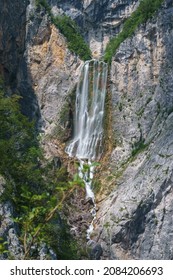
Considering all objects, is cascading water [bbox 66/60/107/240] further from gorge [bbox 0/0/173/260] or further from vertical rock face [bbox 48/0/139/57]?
vertical rock face [bbox 48/0/139/57]

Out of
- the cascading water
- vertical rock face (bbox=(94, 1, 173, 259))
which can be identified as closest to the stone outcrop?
the cascading water

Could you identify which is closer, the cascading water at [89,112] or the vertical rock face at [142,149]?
the vertical rock face at [142,149]

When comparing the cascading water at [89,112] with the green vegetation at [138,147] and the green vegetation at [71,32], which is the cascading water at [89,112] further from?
the green vegetation at [138,147]

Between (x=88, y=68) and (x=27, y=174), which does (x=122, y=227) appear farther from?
(x=88, y=68)

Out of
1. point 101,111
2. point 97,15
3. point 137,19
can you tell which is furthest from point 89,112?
point 97,15

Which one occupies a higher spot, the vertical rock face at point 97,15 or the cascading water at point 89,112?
the vertical rock face at point 97,15

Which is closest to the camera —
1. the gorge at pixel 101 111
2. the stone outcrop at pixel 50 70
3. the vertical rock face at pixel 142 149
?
the vertical rock face at pixel 142 149

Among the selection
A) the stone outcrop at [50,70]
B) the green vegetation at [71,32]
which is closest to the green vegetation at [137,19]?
the green vegetation at [71,32]

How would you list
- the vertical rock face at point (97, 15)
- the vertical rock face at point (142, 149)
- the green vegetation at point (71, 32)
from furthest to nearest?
the vertical rock face at point (97, 15) → the green vegetation at point (71, 32) → the vertical rock face at point (142, 149)
